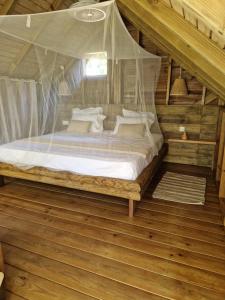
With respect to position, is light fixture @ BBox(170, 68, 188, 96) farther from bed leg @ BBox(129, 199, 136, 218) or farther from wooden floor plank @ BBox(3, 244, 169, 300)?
wooden floor plank @ BBox(3, 244, 169, 300)

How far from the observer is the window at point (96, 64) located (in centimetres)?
243

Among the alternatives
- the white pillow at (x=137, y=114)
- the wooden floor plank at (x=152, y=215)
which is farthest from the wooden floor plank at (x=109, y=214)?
the white pillow at (x=137, y=114)

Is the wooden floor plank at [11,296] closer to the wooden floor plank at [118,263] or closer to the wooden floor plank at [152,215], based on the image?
the wooden floor plank at [118,263]

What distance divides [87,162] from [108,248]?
1013 millimetres

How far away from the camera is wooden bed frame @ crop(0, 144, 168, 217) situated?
2453mm

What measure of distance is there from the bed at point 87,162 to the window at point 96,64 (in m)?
0.95

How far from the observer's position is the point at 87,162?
261 cm

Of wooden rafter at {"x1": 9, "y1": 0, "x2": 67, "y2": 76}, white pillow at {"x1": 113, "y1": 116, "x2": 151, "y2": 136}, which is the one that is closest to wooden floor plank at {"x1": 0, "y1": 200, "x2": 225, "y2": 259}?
white pillow at {"x1": 113, "y1": 116, "x2": 151, "y2": 136}

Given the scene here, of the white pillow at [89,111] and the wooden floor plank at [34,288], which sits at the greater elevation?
the white pillow at [89,111]

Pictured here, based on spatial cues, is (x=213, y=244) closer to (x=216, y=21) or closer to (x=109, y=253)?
(x=109, y=253)

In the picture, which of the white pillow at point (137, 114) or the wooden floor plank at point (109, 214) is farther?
the white pillow at point (137, 114)

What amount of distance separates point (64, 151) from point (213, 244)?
2.02 meters

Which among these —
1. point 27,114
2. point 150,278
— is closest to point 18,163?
point 27,114

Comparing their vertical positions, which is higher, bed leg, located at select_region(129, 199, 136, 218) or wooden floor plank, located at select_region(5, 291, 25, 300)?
bed leg, located at select_region(129, 199, 136, 218)
